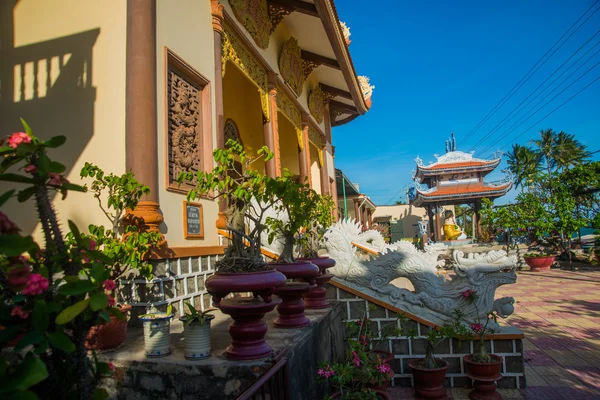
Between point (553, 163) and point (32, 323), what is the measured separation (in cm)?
4980

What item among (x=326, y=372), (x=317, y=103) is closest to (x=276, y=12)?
(x=317, y=103)

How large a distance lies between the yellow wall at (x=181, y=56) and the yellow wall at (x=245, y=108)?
3.15 m

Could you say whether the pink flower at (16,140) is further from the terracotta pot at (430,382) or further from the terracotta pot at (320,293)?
the terracotta pot at (430,382)

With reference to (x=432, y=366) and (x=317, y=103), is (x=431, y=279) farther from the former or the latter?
(x=317, y=103)

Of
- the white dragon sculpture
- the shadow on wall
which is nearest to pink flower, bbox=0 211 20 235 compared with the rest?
the shadow on wall

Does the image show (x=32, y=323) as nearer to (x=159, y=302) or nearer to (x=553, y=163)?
(x=159, y=302)

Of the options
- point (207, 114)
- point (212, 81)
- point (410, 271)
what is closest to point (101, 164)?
point (207, 114)

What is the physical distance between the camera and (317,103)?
1092cm

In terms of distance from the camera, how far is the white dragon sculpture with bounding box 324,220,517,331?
13.9 feet

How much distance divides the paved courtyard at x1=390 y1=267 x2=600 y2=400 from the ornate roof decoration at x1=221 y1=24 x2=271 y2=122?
14.4ft

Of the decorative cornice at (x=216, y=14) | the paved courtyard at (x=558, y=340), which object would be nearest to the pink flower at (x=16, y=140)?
the paved courtyard at (x=558, y=340)

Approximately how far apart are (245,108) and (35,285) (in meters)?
8.18

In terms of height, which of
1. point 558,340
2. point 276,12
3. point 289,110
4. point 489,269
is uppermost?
point 276,12

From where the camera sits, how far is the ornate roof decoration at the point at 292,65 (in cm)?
791
